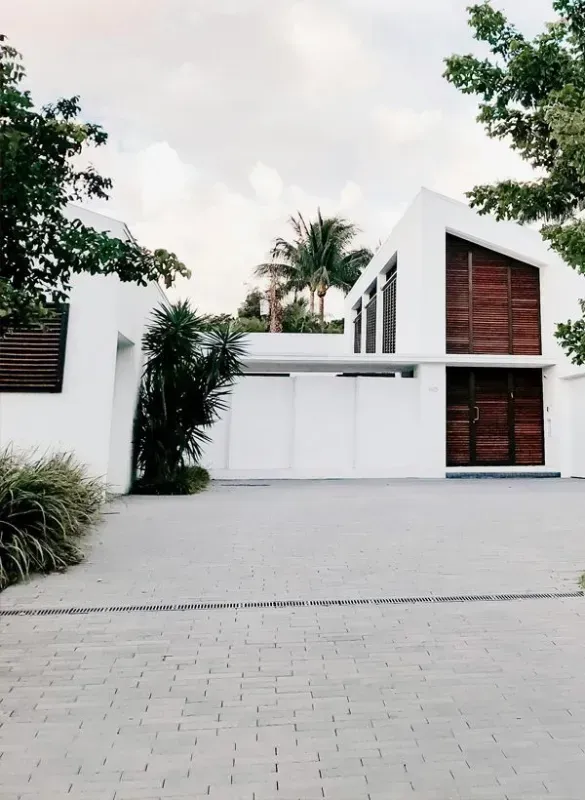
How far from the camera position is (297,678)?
111 inches

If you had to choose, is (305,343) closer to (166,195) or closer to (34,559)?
(166,195)

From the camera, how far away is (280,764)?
2.06 m

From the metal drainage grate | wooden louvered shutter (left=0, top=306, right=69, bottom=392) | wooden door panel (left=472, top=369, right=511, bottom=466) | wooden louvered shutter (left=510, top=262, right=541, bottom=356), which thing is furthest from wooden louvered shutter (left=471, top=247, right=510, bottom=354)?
the metal drainage grate

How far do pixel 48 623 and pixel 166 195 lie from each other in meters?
11.2

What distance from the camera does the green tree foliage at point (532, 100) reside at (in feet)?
15.1

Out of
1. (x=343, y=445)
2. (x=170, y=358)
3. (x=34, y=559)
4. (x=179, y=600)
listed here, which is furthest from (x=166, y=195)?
(x=179, y=600)

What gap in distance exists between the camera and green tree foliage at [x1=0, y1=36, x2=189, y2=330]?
339 centimetres

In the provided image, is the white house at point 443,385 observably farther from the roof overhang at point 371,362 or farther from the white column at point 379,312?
the white column at point 379,312

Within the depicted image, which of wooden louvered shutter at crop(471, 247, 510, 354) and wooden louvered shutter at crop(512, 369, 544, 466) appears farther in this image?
wooden louvered shutter at crop(471, 247, 510, 354)

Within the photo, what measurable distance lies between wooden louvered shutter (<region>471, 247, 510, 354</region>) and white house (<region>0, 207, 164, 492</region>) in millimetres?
9631

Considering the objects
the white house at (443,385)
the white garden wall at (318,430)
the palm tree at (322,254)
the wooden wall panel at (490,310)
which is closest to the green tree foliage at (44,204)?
the white house at (443,385)

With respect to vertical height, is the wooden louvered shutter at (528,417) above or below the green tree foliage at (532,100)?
below

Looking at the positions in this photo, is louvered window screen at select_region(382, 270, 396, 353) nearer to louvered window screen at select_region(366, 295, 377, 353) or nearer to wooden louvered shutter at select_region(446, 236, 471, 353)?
louvered window screen at select_region(366, 295, 377, 353)

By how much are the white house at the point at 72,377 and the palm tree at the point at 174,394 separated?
4.48 ft
